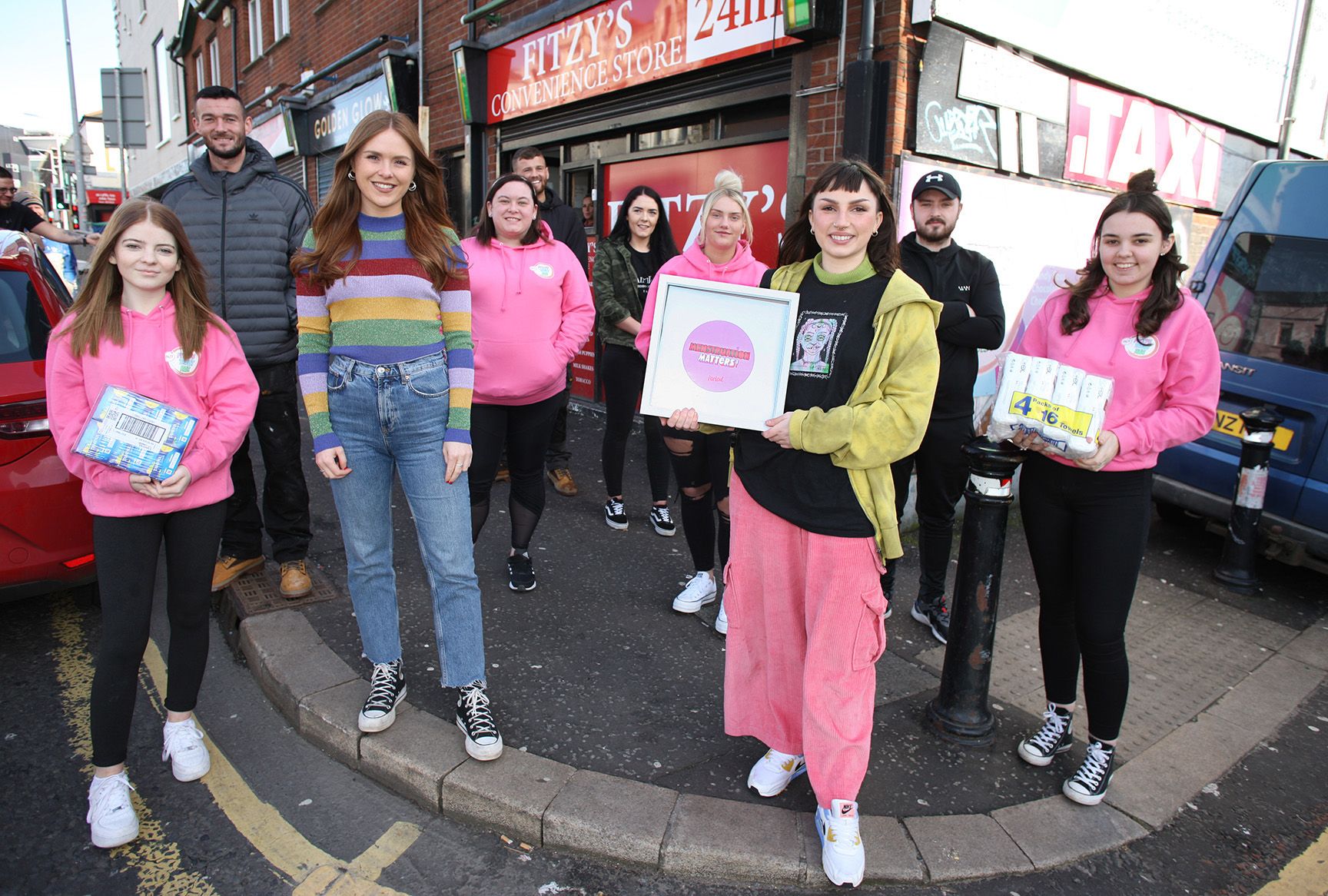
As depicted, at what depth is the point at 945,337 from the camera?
12.0 feet

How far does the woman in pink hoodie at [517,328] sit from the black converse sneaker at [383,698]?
32.4 inches

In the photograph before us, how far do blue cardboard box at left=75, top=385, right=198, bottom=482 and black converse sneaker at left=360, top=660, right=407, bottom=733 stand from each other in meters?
1.03

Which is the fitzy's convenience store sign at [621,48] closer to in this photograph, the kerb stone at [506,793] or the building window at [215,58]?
the kerb stone at [506,793]

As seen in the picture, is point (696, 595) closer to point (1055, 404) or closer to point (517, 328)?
point (517, 328)

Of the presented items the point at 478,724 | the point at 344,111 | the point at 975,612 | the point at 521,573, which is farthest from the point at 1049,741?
the point at 344,111

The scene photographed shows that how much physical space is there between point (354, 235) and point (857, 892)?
251 centimetres

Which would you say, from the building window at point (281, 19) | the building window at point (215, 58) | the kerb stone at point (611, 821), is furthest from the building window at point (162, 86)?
the kerb stone at point (611, 821)

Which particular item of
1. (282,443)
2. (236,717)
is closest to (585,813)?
(236,717)

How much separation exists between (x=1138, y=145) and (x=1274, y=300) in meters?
2.67

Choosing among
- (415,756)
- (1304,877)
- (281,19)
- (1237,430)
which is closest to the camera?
(1304,877)

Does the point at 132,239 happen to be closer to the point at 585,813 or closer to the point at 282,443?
the point at 282,443

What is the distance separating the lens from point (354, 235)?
269 centimetres

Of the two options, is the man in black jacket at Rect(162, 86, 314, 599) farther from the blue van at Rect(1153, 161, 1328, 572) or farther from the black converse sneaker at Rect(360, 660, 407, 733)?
the blue van at Rect(1153, 161, 1328, 572)

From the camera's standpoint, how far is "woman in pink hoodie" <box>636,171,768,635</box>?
3.78m
